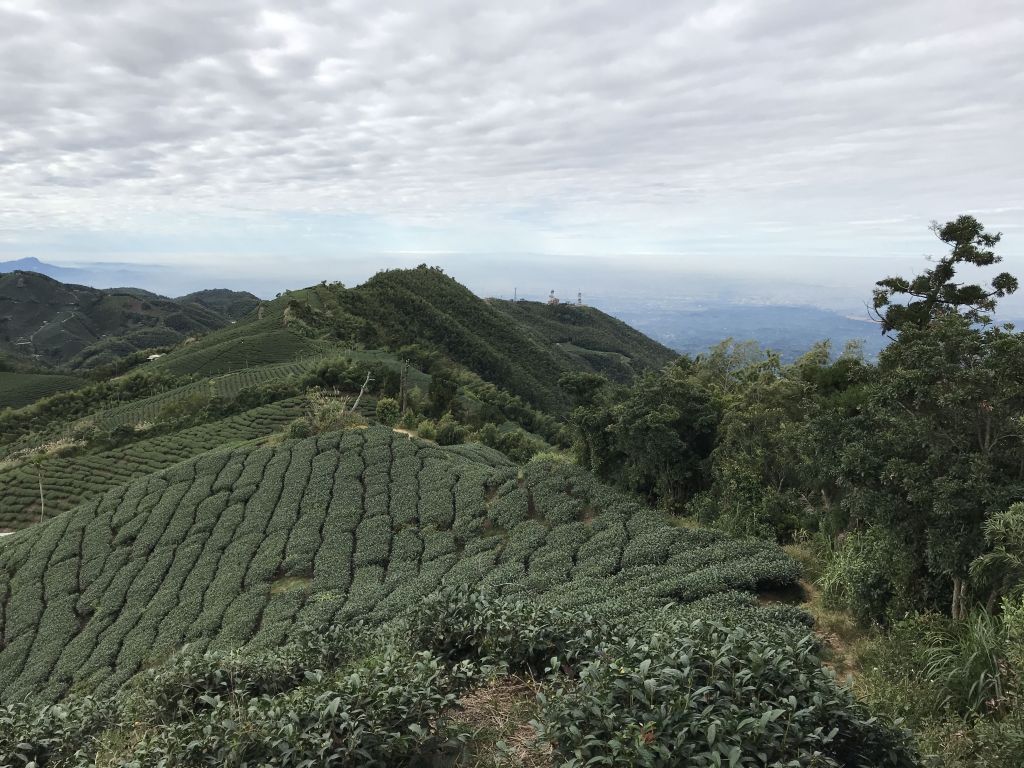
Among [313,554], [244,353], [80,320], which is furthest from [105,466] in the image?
[80,320]

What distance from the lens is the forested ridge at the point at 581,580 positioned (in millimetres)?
4793

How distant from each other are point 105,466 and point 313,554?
28.8m

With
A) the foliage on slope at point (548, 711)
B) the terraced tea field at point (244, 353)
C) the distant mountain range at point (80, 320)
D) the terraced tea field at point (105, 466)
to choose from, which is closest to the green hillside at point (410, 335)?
the terraced tea field at point (244, 353)

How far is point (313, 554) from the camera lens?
19906 mm

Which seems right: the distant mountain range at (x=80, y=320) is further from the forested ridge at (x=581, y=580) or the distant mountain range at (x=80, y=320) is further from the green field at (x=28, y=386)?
the forested ridge at (x=581, y=580)

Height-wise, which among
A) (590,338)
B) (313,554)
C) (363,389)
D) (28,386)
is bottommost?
(28,386)

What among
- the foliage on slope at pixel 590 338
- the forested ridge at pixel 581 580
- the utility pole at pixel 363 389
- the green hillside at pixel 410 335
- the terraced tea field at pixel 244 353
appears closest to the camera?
the forested ridge at pixel 581 580

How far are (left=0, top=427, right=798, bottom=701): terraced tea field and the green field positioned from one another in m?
62.1

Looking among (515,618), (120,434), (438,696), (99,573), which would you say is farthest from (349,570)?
→ (120,434)

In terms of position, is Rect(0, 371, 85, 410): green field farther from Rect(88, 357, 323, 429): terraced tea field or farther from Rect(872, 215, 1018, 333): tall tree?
Rect(872, 215, 1018, 333): tall tree

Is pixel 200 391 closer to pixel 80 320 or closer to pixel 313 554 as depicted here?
pixel 313 554

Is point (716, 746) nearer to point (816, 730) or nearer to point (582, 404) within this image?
point (816, 730)

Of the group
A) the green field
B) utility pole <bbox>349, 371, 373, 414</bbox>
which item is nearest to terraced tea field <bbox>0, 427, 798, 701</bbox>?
utility pole <bbox>349, 371, 373, 414</bbox>

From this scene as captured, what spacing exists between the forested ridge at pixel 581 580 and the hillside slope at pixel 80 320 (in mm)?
123046
